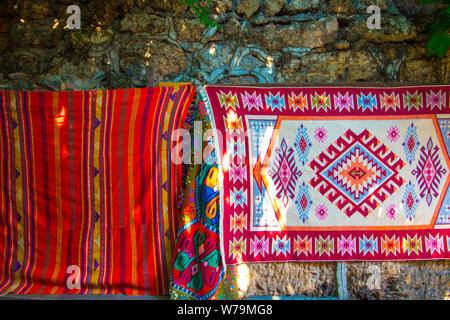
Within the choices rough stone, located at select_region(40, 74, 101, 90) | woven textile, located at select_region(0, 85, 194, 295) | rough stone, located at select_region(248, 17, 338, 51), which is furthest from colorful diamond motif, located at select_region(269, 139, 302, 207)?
rough stone, located at select_region(40, 74, 101, 90)

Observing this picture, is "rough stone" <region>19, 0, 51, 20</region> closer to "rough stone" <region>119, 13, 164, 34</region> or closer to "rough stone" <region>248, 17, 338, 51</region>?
"rough stone" <region>119, 13, 164, 34</region>

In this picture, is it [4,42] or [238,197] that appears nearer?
[238,197]

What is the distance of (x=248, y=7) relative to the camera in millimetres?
3000

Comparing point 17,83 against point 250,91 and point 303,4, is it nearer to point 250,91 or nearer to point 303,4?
point 250,91

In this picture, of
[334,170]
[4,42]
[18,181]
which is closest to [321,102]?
[334,170]

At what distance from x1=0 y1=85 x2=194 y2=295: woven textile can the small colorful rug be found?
43 cm

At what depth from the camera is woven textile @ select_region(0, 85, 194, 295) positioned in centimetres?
255

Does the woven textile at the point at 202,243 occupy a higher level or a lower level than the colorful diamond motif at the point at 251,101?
lower

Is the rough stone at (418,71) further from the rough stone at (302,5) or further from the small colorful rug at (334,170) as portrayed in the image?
the rough stone at (302,5)

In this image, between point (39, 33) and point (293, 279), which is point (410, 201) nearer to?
point (293, 279)

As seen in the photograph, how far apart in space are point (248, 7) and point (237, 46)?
0.32 m

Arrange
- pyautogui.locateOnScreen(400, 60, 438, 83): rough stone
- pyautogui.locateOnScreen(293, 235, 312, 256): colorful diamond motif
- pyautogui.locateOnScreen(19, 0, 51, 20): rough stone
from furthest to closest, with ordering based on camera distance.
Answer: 1. pyautogui.locateOnScreen(19, 0, 51, 20): rough stone
2. pyautogui.locateOnScreen(400, 60, 438, 83): rough stone
3. pyautogui.locateOnScreen(293, 235, 312, 256): colorful diamond motif

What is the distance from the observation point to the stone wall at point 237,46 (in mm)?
2932

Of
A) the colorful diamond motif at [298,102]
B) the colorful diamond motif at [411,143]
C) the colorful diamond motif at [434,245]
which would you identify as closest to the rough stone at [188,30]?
the colorful diamond motif at [298,102]
